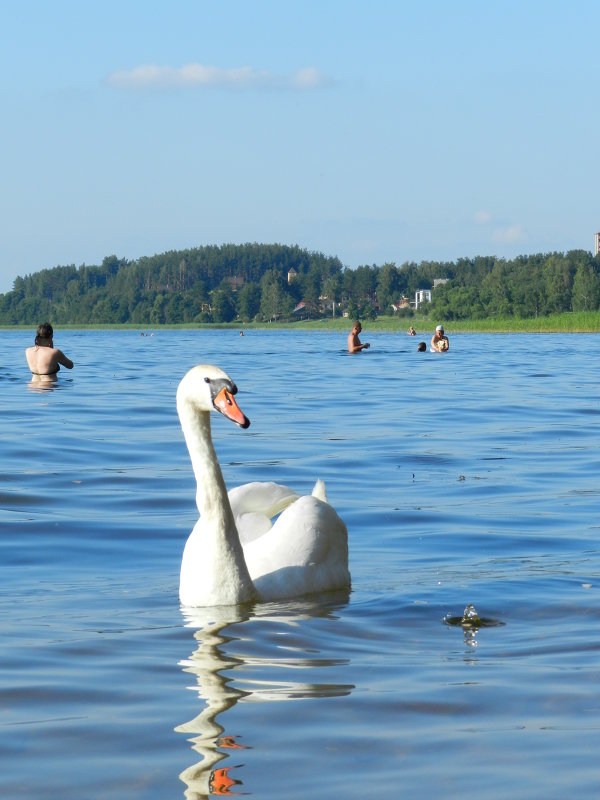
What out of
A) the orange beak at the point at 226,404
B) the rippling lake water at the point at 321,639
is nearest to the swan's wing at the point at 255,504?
the rippling lake water at the point at 321,639

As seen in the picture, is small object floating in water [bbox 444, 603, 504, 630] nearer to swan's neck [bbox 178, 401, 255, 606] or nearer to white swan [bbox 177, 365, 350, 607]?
white swan [bbox 177, 365, 350, 607]

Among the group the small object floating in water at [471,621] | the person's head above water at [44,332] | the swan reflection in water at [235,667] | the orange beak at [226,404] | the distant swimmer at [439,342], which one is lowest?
the small object floating in water at [471,621]

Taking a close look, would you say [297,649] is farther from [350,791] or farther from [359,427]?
[359,427]

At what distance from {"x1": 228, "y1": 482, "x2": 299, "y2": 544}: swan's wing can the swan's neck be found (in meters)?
0.78

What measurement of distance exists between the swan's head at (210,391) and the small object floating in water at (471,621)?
4.82 feet

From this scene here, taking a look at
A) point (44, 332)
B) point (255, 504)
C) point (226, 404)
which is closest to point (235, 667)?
point (226, 404)

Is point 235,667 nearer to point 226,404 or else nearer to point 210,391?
point 226,404

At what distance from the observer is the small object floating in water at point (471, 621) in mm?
6629

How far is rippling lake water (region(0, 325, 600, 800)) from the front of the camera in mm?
4336

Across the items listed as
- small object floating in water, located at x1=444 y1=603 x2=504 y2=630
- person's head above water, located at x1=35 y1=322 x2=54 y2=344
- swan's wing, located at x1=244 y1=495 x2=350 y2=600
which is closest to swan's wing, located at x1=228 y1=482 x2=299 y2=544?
swan's wing, located at x1=244 y1=495 x2=350 y2=600

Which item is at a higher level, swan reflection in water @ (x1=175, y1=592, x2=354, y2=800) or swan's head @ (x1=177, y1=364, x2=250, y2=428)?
swan's head @ (x1=177, y1=364, x2=250, y2=428)

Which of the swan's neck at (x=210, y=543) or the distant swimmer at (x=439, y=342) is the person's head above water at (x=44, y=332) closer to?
the swan's neck at (x=210, y=543)

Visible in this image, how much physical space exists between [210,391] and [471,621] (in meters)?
1.75

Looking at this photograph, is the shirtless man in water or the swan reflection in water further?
the shirtless man in water
